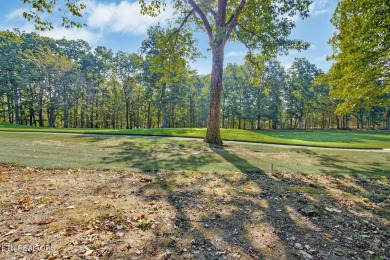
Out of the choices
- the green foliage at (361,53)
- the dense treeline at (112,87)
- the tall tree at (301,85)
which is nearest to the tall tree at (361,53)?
the green foliage at (361,53)

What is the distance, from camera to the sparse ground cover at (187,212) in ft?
9.36

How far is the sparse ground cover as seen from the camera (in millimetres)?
2852

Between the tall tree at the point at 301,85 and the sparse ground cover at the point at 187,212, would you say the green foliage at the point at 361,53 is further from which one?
the tall tree at the point at 301,85

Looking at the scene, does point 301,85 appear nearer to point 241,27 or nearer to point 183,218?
point 241,27

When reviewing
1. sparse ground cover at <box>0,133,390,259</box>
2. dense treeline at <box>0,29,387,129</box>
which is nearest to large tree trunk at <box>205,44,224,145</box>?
sparse ground cover at <box>0,133,390,259</box>

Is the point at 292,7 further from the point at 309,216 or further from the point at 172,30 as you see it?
the point at 309,216

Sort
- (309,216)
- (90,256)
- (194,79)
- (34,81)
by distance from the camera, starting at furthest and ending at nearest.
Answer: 1. (194,79)
2. (34,81)
3. (309,216)
4. (90,256)

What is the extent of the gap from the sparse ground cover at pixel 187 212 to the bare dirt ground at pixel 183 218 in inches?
0.7

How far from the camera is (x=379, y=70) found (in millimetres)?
11680

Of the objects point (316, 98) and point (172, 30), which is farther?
point (316, 98)

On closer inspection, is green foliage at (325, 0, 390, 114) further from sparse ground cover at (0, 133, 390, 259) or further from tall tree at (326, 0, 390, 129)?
sparse ground cover at (0, 133, 390, 259)

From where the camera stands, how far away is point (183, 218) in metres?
3.67

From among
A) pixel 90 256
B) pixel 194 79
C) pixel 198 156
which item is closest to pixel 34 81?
pixel 194 79

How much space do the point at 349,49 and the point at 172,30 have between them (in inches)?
407
